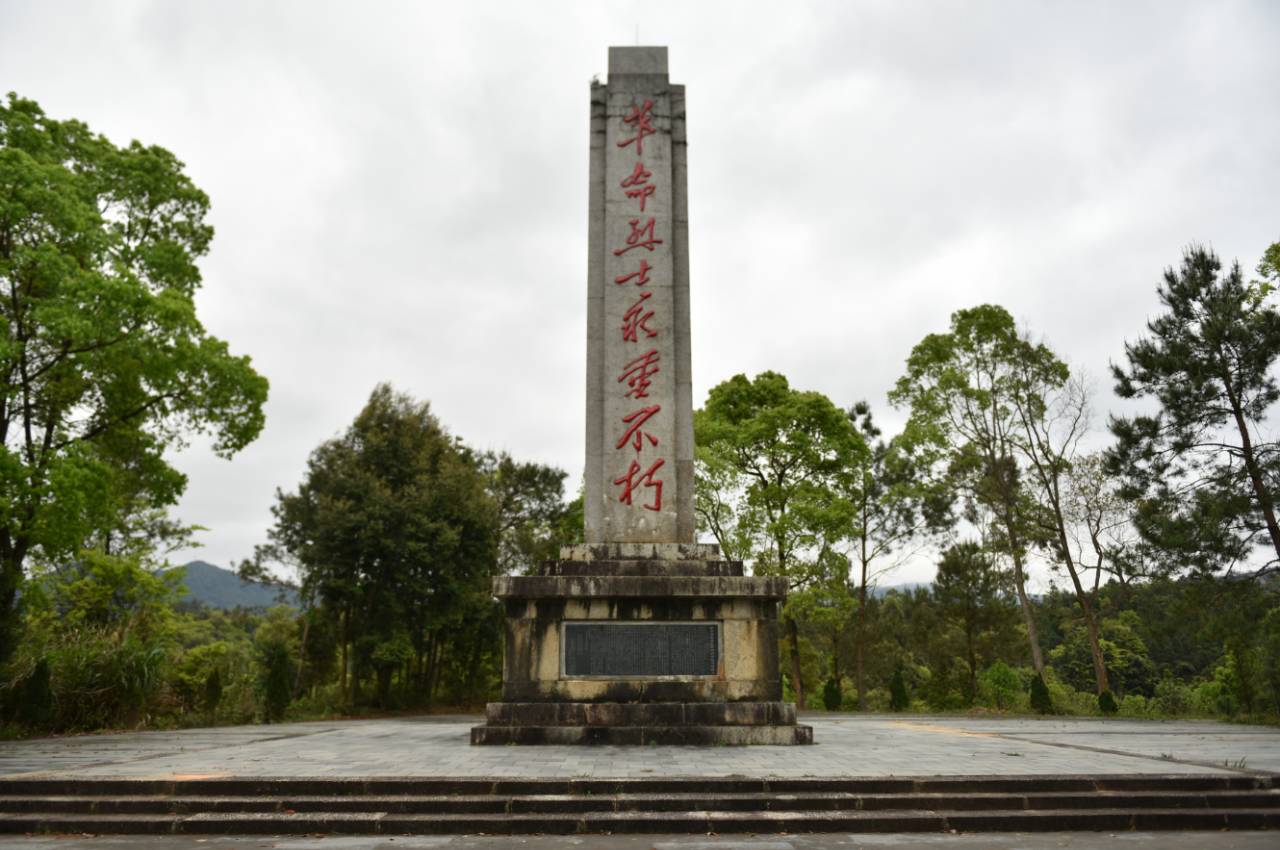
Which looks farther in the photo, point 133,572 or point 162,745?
point 133,572

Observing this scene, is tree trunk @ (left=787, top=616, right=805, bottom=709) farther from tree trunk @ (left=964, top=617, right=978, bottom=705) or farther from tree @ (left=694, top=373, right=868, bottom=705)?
tree trunk @ (left=964, top=617, right=978, bottom=705)

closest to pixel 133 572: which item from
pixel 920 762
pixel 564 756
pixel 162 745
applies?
pixel 162 745

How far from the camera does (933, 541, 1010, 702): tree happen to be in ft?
91.0

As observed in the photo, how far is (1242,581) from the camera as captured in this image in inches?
690

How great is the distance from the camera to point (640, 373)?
12.9m

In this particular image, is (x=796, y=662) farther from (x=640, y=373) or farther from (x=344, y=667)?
(x=640, y=373)

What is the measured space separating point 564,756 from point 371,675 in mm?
19863

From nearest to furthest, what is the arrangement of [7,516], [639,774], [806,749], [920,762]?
[639,774] < [920,762] < [806,749] < [7,516]

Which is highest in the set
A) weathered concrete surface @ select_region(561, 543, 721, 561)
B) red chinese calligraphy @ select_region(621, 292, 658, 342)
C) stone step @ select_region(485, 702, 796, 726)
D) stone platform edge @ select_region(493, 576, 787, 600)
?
red chinese calligraphy @ select_region(621, 292, 658, 342)

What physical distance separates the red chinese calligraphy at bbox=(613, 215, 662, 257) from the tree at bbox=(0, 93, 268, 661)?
8287 mm

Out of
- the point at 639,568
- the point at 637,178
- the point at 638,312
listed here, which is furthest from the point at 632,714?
the point at 637,178

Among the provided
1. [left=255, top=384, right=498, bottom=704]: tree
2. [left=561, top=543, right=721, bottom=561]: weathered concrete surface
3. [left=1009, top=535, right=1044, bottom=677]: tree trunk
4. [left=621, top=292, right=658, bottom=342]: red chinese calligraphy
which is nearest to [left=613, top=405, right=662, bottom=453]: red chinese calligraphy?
[left=621, top=292, right=658, bottom=342]: red chinese calligraphy

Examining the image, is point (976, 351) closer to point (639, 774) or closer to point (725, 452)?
point (725, 452)

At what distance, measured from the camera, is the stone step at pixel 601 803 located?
6980 mm
